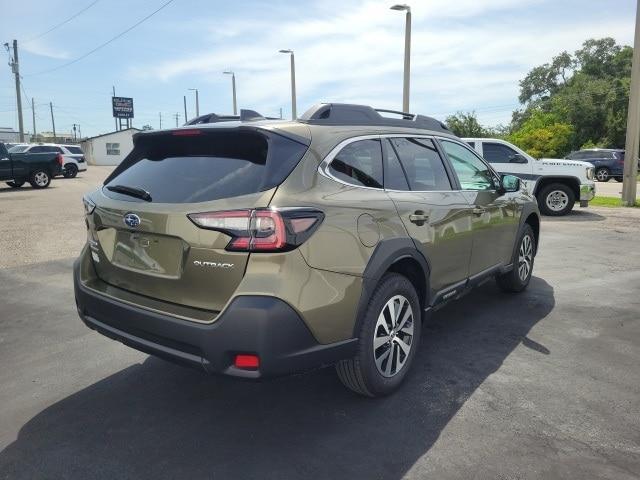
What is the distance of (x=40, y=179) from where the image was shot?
2053cm

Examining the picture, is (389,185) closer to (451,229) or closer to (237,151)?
(451,229)

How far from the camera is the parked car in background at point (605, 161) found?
87.8 feet

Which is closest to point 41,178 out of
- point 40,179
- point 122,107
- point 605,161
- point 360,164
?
point 40,179

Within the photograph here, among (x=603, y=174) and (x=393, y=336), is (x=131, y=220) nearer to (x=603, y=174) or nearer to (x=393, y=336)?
(x=393, y=336)

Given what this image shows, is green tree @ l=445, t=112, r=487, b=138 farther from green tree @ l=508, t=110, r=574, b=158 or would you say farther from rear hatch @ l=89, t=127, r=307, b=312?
rear hatch @ l=89, t=127, r=307, b=312

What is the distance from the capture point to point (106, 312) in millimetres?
3049

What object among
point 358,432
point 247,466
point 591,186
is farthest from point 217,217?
point 591,186

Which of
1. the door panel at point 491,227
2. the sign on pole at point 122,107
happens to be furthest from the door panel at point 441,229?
the sign on pole at point 122,107

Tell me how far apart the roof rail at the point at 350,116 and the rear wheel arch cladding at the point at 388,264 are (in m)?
0.84

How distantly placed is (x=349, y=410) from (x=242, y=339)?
102 cm

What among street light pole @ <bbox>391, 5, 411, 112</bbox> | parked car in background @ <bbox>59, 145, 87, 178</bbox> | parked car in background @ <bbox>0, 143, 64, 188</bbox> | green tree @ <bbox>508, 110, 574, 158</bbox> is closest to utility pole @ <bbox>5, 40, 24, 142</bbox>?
parked car in background @ <bbox>59, 145, 87, 178</bbox>

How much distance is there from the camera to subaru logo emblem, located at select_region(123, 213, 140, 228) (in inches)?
113

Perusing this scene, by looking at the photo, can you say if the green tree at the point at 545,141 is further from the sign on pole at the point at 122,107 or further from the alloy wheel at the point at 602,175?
the sign on pole at the point at 122,107

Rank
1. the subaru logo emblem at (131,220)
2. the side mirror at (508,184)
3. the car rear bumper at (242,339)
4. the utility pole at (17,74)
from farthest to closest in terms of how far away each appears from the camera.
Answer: the utility pole at (17,74)
the side mirror at (508,184)
the subaru logo emblem at (131,220)
the car rear bumper at (242,339)
